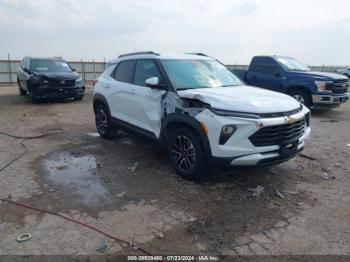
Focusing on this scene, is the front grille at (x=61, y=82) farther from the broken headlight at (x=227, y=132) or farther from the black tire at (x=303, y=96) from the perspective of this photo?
the broken headlight at (x=227, y=132)

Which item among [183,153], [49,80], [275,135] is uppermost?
[49,80]

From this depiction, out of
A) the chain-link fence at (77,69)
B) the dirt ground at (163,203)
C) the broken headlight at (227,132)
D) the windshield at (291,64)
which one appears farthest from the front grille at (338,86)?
the chain-link fence at (77,69)

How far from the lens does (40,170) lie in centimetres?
534

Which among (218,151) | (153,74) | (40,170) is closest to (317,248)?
(218,151)

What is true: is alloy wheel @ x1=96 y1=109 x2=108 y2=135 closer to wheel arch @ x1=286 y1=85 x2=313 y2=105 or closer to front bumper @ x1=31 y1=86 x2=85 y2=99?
front bumper @ x1=31 y1=86 x2=85 y2=99

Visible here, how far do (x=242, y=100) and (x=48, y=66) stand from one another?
10.9 m

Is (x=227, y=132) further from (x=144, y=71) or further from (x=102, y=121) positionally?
(x=102, y=121)

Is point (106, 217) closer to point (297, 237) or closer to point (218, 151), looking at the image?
point (218, 151)

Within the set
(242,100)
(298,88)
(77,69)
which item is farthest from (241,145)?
(77,69)

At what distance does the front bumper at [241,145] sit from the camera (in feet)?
13.3

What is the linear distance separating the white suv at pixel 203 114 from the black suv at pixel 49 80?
6841mm

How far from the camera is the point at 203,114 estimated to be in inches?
169

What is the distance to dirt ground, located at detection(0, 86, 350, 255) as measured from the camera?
3.30 m

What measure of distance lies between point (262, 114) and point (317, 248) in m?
1.64
